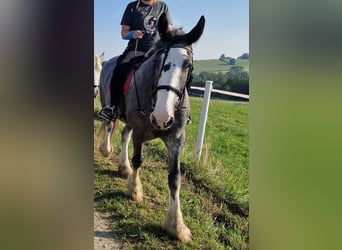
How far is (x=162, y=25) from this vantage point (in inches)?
60.4

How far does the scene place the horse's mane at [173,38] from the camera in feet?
4.98

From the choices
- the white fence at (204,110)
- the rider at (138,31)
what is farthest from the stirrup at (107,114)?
the white fence at (204,110)

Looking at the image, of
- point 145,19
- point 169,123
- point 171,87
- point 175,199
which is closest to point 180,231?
point 175,199

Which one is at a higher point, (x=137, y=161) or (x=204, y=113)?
(x=204, y=113)

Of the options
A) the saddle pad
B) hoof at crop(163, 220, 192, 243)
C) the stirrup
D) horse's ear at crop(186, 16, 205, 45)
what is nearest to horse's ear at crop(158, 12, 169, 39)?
horse's ear at crop(186, 16, 205, 45)

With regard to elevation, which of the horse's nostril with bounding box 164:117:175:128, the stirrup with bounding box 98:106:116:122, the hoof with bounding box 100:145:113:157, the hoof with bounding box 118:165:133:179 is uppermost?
the stirrup with bounding box 98:106:116:122

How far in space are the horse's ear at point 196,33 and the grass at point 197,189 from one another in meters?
0.28

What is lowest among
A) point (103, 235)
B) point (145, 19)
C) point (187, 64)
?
point (103, 235)

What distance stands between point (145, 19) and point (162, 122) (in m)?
0.51

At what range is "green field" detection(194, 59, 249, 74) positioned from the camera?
1591 millimetres

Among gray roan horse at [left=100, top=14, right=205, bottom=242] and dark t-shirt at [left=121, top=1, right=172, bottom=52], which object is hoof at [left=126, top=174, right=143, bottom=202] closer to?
gray roan horse at [left=100, top=14, right=205, bottom=242]

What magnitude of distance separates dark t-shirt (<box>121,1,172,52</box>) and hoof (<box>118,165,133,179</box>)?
582 millimetres

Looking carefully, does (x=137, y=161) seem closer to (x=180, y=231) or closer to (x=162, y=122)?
(x=162, y=122)
